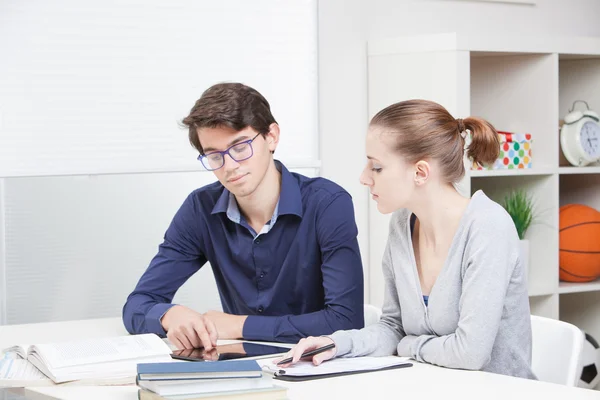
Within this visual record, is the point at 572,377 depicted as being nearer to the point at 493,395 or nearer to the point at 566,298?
the point at 493,395

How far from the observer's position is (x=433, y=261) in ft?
6.00

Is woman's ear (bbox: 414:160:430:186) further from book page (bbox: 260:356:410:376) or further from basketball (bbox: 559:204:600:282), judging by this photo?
basketball (bbox: 559:204:600:282)

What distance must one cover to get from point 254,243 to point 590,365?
181 cm

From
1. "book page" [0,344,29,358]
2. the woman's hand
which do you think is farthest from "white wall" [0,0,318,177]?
the woman's hand

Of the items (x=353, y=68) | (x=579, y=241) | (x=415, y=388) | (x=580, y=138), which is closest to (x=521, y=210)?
(x=579, y=241)

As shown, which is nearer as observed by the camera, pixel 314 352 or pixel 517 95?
pixel 314 352

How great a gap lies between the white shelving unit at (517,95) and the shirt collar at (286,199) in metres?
1.04

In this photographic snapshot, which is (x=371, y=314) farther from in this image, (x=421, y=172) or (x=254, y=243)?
(x=421, y=172)

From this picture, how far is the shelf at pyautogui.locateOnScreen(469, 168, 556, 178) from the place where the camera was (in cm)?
317

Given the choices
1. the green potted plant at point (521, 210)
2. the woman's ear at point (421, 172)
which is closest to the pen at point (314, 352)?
the woman's ear at point (421, 172)

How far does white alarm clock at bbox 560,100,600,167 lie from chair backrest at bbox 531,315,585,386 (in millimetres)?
1665

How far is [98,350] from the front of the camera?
1.75 m

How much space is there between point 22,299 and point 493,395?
76.9 inches

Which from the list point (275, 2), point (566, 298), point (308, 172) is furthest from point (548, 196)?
point (275, 2)
